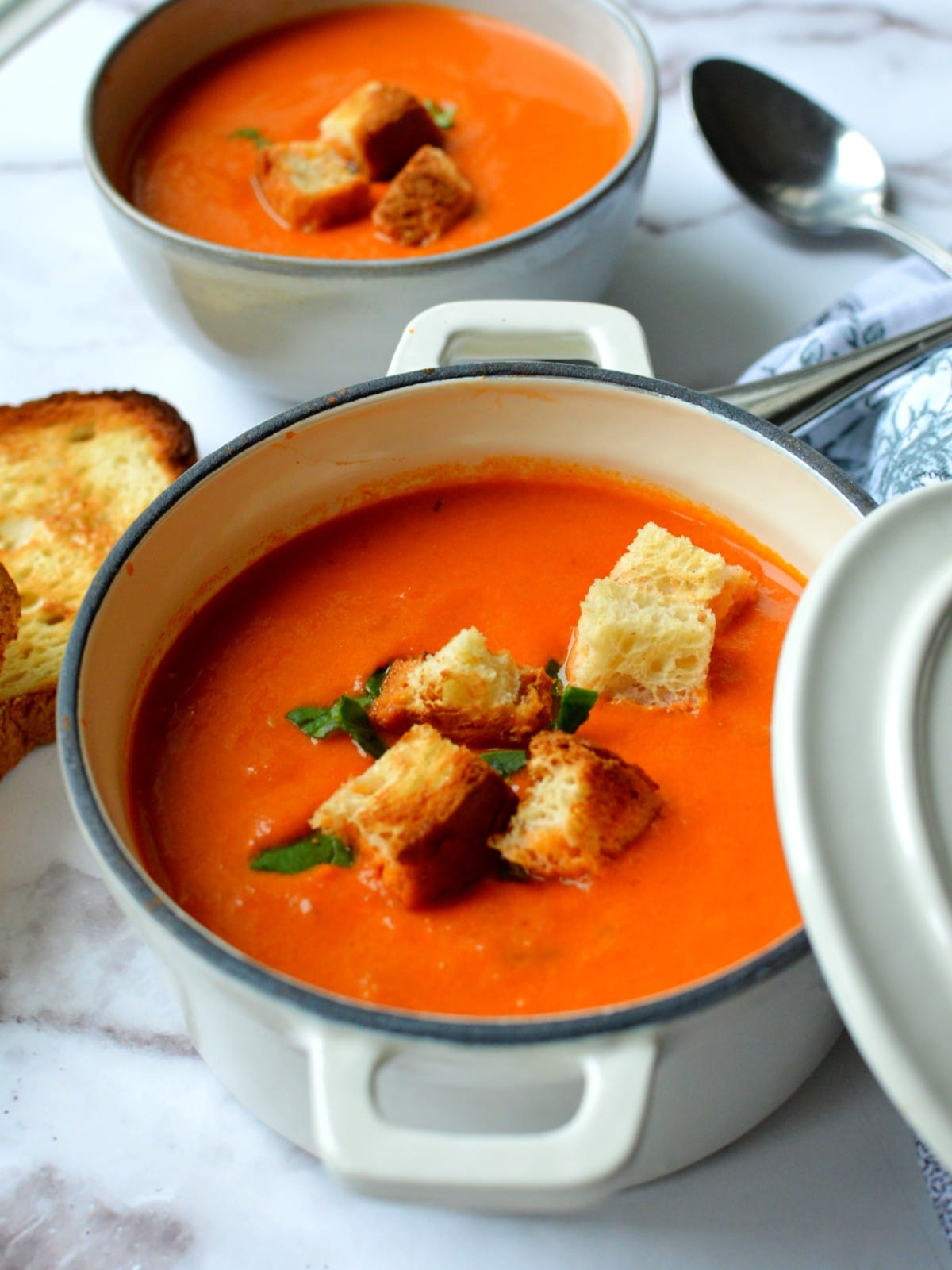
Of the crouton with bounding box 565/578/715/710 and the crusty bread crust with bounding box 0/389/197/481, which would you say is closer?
the crouton with bounding box 565/578/715/710

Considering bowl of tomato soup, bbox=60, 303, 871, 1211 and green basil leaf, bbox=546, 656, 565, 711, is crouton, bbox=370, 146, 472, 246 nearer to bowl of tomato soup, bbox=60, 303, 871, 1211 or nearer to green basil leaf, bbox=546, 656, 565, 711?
bowl of tomato soup, bbox=60, 303, 871, 1211

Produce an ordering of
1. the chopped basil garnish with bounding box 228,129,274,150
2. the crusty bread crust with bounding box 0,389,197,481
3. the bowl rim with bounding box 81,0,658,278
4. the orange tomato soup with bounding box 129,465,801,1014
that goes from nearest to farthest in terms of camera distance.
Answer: the orange tomato soup with bounding box 129,465,801,1014, the bowl rim with bounding box 81,0,658,278, the crusty bread crust with bounding box 0,389,197,481, the chopped basil garnish with bounding box 228,129,274,150

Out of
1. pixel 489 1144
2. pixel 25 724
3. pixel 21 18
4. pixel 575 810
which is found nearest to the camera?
pixel 489 1144

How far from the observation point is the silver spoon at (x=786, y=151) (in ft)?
8.82

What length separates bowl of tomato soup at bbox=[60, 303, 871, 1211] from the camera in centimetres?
110

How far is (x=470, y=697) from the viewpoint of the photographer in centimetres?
150

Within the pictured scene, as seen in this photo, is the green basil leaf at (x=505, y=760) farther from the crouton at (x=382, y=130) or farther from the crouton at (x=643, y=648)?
the crouton at (x=382, y=130)

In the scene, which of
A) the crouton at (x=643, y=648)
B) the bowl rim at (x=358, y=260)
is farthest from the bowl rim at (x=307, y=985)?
the bowl rim at (x=358, y=260)

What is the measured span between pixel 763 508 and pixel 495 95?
1.47 m

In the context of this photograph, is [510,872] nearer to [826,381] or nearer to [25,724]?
[25,724]

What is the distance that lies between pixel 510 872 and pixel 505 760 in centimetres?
17

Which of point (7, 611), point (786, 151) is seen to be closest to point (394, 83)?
point (786, 151)

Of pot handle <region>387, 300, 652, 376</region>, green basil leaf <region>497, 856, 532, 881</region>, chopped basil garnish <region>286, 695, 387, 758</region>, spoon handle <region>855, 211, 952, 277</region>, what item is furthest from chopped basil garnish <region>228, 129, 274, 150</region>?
green basil leaf <region>497, 856, 532, 881</region>

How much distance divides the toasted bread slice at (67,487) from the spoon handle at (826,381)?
98cm
